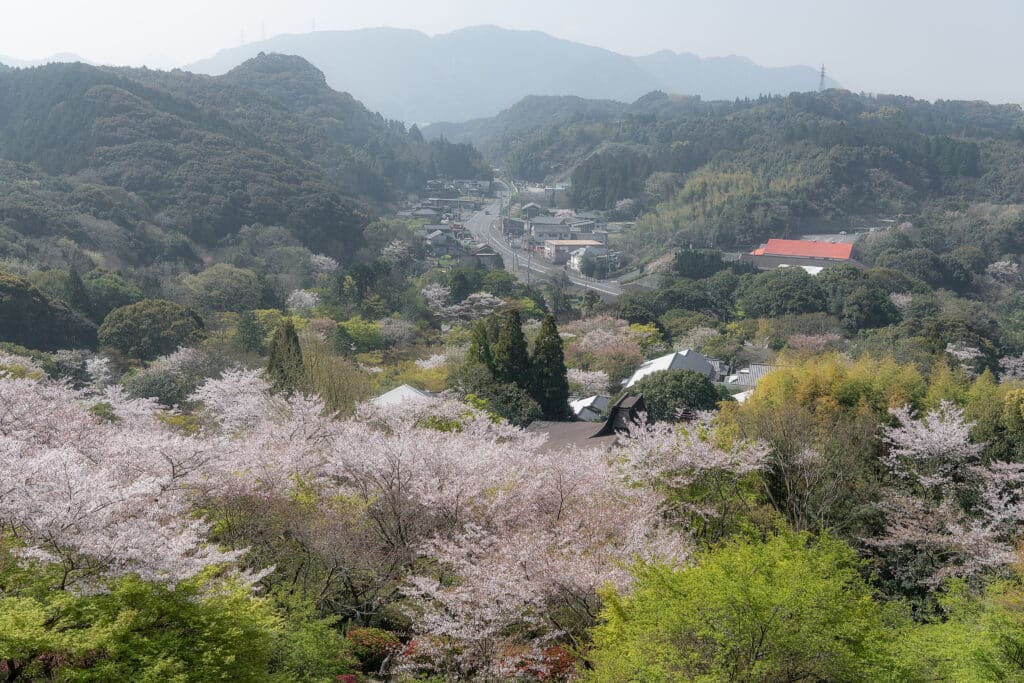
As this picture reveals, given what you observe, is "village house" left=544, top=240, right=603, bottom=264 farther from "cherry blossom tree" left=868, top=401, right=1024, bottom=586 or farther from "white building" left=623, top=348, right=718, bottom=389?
"cherry blossom tree" left=868, top=401, right=1024, bottom=586

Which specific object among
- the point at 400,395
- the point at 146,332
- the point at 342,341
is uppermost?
the point at 146,332

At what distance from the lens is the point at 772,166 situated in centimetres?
9025

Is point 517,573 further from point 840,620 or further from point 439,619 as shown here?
point 840,620

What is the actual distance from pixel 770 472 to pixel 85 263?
36.5 meters

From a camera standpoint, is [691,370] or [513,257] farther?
[513,257]

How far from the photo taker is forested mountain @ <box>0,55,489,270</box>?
151ft

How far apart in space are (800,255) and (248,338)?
49.2m

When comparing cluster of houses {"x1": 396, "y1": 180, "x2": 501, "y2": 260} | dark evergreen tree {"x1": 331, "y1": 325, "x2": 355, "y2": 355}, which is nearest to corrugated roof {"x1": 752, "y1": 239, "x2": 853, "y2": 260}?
cluster of houses {"x1": 396, "y1": 180, "x2": 501, "y2": 260}

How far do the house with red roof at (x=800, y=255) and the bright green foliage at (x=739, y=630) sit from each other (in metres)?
59.3

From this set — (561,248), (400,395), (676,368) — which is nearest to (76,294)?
(400,395)

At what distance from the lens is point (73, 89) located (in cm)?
6316

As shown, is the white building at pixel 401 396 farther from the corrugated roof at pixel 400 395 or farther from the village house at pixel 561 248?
the village house at pixel 561 248

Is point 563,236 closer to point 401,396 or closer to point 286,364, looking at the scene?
point 401,396

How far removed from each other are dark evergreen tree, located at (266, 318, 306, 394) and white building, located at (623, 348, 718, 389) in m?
13.1
